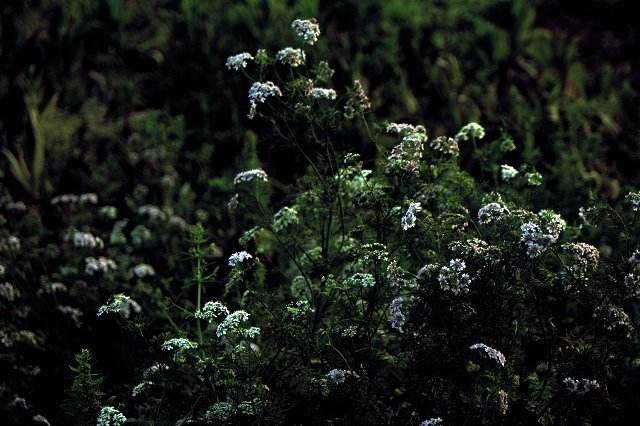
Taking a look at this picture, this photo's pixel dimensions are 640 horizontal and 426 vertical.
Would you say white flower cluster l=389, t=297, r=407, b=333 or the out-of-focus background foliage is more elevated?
the out-of-focus background foliage

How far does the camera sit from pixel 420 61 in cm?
630

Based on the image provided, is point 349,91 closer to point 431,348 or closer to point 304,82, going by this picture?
point 304,82

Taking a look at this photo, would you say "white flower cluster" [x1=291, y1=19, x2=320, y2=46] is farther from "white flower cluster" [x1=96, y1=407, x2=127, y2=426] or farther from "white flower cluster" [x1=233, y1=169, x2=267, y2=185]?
"white flower cluster" [x1=96, y1=407, x2=127, y2=426]

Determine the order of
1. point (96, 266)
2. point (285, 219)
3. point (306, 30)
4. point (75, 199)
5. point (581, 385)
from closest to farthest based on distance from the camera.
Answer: point (581, 385) → point (306, 30) → point (285, 219) → point (96, 266) → point (75, 199)

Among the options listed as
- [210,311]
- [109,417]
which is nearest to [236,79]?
[210,311]

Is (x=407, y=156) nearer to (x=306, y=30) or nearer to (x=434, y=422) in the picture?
(x=306, y=30)

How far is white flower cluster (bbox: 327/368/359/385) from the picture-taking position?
2.83 metres

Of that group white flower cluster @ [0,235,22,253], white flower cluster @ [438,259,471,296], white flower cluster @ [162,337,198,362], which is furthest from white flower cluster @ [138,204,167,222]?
white flower cluster @ [438,259,471,296]

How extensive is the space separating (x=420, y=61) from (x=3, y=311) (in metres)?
3.53

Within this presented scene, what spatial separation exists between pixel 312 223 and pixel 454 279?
3.43 ft

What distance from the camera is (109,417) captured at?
8.98ft

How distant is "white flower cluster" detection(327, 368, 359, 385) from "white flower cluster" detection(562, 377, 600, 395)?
2.28ft

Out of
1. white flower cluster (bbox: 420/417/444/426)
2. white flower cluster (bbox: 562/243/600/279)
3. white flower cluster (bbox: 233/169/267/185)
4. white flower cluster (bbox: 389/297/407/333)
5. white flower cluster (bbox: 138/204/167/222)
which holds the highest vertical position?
white flower cluster (bbox: 138/204/167/222)

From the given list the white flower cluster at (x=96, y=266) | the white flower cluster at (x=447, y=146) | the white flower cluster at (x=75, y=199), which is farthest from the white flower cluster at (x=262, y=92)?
the white flower cluster at (x=75, y=199)
